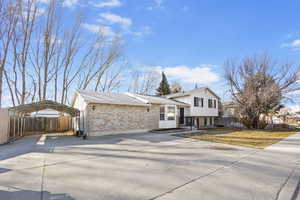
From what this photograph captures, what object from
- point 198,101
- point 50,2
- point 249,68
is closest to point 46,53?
point 50,2

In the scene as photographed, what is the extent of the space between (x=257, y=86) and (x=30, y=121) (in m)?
25.4

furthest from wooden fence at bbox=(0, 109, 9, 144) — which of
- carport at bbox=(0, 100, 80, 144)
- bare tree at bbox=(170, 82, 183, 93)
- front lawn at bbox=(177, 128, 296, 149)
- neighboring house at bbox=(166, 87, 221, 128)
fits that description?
bare tree at bbox=(170, 82, 183, 93)

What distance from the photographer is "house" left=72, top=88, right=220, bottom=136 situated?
491 inches

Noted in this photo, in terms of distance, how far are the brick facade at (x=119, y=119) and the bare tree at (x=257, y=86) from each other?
12.2 m

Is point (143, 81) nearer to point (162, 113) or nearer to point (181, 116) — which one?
point (181, 116)

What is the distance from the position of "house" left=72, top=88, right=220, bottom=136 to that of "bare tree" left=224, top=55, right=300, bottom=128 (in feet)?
12.2

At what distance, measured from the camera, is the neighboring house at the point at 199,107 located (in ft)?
66.2

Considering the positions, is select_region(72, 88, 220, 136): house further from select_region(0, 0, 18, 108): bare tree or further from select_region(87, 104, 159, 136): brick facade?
select_region(0, 0, 18, 108): bare tree

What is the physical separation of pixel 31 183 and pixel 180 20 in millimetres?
13757

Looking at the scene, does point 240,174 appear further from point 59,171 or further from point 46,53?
point 46,53

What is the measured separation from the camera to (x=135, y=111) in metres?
14.8

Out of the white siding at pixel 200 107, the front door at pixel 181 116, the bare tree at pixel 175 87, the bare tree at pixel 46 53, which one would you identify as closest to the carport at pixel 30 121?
the bare tree at pixel 46 53

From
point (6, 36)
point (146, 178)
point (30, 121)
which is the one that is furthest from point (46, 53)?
point (146, 178)

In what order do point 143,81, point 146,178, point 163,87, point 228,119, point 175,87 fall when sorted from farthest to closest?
point 175,87 → point 163,87 → point 143,81 → point 228,119 → point 146,178
